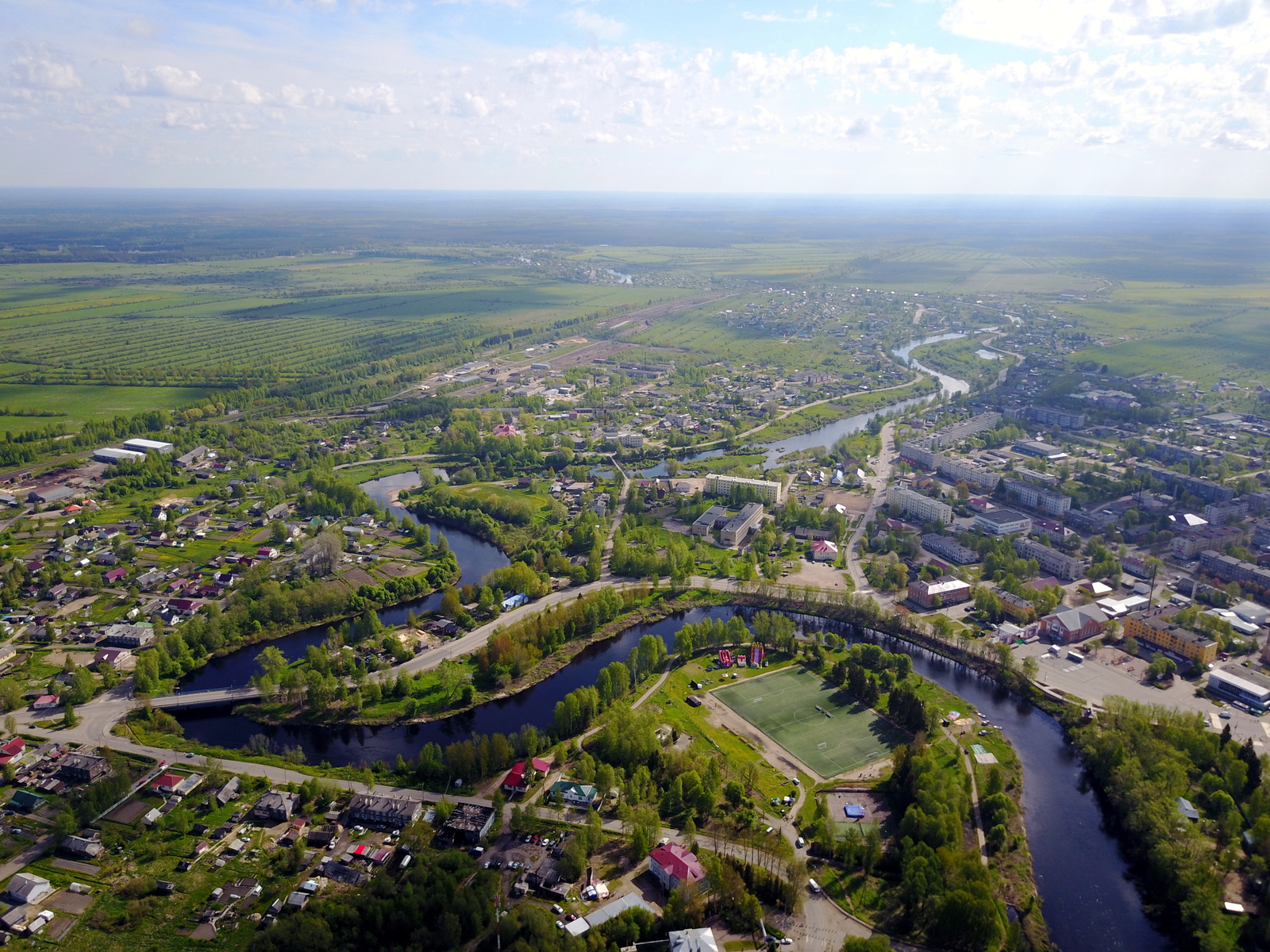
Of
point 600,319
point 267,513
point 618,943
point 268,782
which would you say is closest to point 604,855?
point 618,943

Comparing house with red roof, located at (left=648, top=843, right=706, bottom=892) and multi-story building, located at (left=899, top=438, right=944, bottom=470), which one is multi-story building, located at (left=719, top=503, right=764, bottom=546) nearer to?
multi-story building, located at (left=899, top=438, right=944, bottom=470)

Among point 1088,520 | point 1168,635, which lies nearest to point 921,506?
point 1088,520

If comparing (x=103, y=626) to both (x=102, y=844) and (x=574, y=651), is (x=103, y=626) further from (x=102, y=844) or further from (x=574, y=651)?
(x=574, y=651)

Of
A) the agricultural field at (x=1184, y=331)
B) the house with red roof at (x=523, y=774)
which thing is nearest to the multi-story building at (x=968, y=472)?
the agricultural field at (x=1184, y=331)

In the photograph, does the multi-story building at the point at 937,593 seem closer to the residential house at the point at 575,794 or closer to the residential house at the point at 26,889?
the residential house at the point at 575,794

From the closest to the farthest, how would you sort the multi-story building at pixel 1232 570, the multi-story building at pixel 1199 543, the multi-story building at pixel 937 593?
the multi-story building at pixel 937 593, the multi-story building at pixel 1232 570, the multi-story building at pixel 1199 543

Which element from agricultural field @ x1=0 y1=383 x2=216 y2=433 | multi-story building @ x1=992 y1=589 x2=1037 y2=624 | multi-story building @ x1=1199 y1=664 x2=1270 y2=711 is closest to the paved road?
multi-story building @ x1=992 y1=589 x2=1037 y2=624
